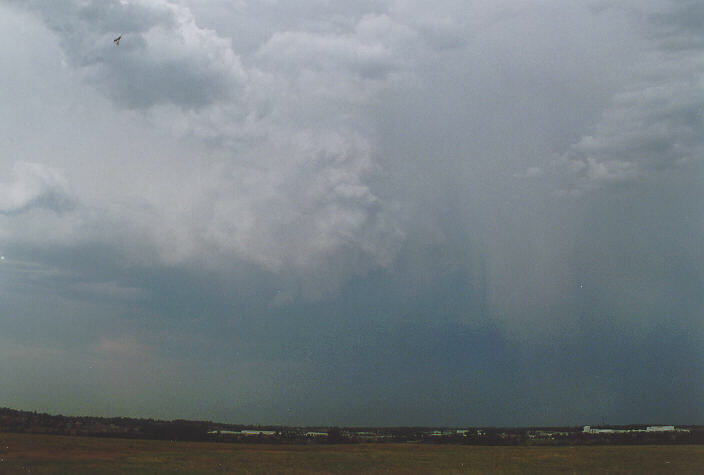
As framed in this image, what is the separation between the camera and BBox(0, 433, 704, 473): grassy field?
72.5 metres

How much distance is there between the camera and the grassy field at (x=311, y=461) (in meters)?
72.5

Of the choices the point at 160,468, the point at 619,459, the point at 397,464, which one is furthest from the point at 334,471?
the point at 619,459

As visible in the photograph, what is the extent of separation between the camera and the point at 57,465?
70.4 meters

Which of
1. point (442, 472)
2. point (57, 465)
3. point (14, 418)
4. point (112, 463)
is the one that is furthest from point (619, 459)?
point (14, 418)

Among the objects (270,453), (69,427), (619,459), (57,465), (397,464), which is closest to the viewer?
(57,465)

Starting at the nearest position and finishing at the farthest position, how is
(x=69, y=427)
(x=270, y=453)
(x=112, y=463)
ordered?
(x=112, y=463) < (x=270, y=453) < (x=69, y=427)

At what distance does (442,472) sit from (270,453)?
35.9 m

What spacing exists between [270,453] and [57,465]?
35669 millimetres

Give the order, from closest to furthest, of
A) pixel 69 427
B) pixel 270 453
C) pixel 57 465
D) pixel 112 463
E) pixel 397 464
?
pixel 57 465, pixel 112 463, pixel 397 464, pixel 270 453, pixel 69 427

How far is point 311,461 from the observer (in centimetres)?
8612

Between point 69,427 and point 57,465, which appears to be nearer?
point 57,465

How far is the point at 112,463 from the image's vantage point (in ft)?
248

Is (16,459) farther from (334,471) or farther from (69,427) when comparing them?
(69,427)

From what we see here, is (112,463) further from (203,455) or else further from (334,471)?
(334,471)
